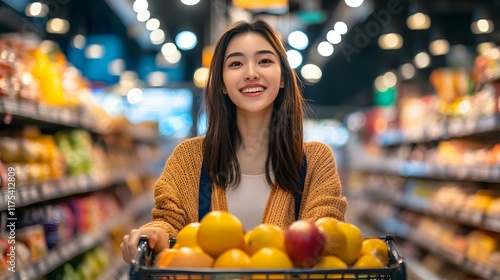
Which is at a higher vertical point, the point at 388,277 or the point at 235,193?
the point at 235,193

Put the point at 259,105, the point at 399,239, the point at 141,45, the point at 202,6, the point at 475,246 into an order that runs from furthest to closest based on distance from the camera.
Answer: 1. the point at 141,45
2. the point at 202,6
3. the point at 399,239
4. the point at 475,246
5. the point at 259,105

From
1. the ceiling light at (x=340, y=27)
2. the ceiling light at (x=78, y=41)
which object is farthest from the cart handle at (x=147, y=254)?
the ceiling light at (x=78, y=41)

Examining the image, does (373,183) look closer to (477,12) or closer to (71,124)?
(477,12)

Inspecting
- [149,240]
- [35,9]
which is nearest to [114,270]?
[35,9]

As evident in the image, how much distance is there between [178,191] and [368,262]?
2.69 ft

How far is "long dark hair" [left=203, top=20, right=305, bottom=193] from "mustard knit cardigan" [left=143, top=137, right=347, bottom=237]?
1.7 inches

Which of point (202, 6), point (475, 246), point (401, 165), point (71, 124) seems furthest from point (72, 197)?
point (202, 6)

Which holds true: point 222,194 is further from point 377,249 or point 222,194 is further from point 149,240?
point 377,249

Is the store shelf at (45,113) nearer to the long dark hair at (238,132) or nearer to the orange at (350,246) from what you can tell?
the long dark hair at (238,132)

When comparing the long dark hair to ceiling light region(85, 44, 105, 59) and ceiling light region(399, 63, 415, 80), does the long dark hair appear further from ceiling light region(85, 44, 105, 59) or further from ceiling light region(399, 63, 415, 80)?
ceiling light region(399, 63, 415, 80)

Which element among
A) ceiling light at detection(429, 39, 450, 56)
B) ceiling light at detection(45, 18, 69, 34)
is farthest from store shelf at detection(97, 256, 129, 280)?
ceiling light at detection(429, 39, 450, 56)

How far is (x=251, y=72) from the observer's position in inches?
A: 81.9

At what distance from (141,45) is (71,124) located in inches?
473

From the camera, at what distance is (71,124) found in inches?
199
